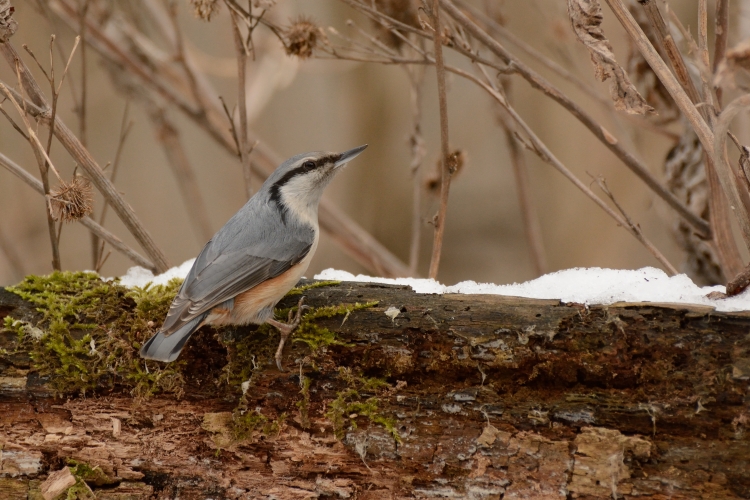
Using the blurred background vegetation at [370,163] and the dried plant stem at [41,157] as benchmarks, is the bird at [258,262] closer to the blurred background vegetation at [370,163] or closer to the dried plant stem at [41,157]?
the dried plant stem at [41,157]

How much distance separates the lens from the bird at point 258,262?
215 cm

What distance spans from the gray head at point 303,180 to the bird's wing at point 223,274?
1.00 feet

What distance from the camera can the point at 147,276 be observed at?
2.88m

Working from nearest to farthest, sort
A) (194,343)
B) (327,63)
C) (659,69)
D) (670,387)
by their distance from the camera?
1. (670,387)
2. (659,69)
3. (194,343)
4. (327,63)

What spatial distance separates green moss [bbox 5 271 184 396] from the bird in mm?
139

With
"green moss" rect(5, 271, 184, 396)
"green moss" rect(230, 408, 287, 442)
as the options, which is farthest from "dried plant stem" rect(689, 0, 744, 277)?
"green moss" rect(5, 271, 184, 396)

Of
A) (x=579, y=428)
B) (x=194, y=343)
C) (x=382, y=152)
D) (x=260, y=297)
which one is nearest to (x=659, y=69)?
(x=579, y=428)

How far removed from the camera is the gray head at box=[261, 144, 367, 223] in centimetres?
284

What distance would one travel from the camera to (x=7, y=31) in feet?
7.25

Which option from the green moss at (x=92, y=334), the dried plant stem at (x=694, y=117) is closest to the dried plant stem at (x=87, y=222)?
the green moss at (x=92, y=334)

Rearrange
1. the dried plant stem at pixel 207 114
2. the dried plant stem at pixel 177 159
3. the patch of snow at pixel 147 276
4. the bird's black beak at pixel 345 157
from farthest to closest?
the dried plant stem at pixel 177 159
the dried plant stem at pixel 207 114
the bird's black beak at pixel 345 157
the patch of snow at pixel 147 276

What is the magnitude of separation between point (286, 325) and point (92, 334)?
0.71 m

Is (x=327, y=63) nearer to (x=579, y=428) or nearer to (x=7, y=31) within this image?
(x=7, y=31)

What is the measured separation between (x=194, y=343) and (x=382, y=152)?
553 centimetres
